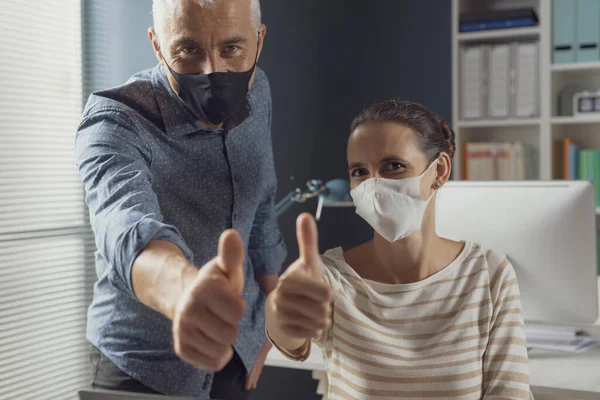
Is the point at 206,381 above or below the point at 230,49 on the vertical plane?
below

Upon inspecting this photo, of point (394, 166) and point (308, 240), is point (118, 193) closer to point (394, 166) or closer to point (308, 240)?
point (308, 240)

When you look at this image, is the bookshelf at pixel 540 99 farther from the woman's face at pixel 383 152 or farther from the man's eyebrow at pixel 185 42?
the man's eyebrow at pixel 185 42

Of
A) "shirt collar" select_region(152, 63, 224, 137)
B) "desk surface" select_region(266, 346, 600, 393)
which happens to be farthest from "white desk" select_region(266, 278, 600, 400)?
"shirt collar" select_region(152, 63, 224, 137)

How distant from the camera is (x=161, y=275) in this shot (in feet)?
2.52

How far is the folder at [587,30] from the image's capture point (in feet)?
10.7

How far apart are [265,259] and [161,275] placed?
3.22ft

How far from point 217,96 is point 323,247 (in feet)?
8.20

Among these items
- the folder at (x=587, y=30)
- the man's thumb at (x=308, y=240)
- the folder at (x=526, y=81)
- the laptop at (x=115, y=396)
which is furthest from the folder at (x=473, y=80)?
the laptop at (x=115, y=396)

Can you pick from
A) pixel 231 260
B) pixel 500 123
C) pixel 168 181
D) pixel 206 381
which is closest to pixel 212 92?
pixel 168 181

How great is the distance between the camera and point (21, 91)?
199 centimetres

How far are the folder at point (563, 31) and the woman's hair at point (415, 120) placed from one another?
209 cm

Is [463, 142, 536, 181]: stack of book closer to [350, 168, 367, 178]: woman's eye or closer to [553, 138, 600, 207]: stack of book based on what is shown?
[553, 138, 600, 207]: stack of book

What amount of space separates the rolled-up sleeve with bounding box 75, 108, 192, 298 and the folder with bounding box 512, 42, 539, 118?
2594 mm

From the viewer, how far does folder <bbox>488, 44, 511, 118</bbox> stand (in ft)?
11.4
